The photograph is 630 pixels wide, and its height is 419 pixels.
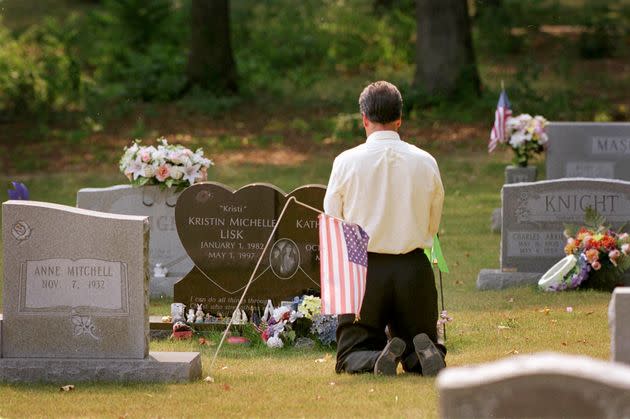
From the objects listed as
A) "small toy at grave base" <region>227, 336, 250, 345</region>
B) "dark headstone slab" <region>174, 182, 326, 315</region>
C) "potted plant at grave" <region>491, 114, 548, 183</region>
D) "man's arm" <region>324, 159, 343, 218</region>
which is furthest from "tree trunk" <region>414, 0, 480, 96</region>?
"man's arm" <region>324, 159, 343, 218</region>

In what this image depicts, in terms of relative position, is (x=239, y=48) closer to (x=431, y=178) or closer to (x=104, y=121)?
(x=104, y=121)

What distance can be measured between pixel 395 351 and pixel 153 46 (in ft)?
81.5

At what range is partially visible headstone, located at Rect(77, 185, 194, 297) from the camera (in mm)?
12977

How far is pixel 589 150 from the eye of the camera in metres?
16.3

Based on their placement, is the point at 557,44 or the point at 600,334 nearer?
the point at 600,334

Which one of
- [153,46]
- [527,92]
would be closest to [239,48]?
[153,46]

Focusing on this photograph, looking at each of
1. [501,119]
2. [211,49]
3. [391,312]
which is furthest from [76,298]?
[211,49]

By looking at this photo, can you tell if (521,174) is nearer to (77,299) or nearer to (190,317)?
(190,317)

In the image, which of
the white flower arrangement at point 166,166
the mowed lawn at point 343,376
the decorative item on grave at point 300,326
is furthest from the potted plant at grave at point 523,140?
the decorative item on grave at point 300,326

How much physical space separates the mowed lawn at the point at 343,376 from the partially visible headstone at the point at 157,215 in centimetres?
50

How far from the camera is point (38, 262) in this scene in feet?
27.7

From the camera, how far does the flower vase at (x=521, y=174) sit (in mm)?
16734

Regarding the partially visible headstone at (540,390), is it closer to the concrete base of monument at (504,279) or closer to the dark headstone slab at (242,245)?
the dark headstone slab at (242,245)

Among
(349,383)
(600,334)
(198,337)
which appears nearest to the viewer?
(349,383)
